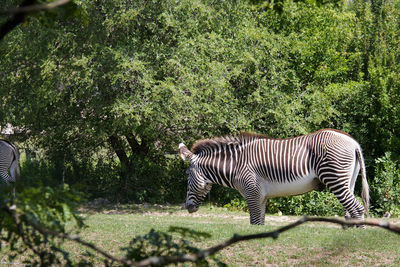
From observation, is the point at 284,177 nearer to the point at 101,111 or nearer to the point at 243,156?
the point at 243,156

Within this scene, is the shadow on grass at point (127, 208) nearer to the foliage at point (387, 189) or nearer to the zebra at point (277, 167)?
the zebra at point (277, 167)

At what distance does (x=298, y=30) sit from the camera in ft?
60.3

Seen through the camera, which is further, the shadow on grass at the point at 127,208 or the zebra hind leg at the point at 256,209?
the shadow on grass at the point at 127,208

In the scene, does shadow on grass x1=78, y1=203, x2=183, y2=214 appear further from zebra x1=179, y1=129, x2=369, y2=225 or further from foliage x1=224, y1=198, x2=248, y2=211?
zebra x1=179, y1=129, x2=369, y2=225

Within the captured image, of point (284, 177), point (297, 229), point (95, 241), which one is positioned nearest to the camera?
point (95, 241)

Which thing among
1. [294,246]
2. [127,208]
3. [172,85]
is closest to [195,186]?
[294,246]

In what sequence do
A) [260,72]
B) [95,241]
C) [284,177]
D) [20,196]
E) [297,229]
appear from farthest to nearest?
[260,72] → [284,177] → [297,229] → [95,241] → [20,196]

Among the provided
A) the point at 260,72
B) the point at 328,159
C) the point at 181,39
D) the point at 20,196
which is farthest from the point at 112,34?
the point at 20,196

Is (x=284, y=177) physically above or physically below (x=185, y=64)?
below

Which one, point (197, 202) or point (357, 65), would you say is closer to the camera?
point (197, 202)

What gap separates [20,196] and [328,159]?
7.82 m

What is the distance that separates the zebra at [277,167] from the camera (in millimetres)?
10352

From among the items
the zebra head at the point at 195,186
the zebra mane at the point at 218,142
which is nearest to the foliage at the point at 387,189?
the zebra mane at the point at 218,142

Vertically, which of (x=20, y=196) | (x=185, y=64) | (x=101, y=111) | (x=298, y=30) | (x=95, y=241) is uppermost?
(x=298, y=30)
